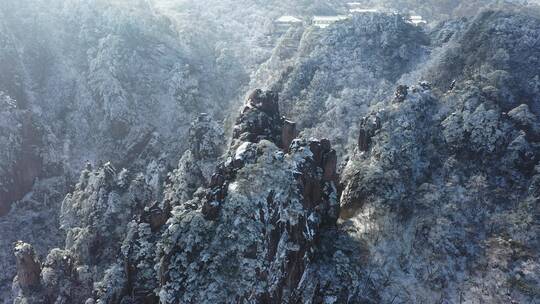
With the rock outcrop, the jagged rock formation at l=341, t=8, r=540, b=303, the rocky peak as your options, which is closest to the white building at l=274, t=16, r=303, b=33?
the jagged rock formation at l=341, t=8, r=540, b=303

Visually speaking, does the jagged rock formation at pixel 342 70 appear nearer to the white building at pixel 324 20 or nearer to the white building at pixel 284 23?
the white building at pixel 324 20

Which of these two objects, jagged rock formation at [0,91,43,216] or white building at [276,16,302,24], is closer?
jagged rock formation at [0,91,43,216]

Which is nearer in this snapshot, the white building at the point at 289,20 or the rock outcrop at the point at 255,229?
the rock outcrop at the point at 255,229

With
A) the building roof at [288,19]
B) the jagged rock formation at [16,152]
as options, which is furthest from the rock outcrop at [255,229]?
the building roof at [288,19]

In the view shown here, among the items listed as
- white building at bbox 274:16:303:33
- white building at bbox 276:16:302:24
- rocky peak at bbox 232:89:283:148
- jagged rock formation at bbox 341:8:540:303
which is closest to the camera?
jagged rock formation at bbox 341:8:540:303

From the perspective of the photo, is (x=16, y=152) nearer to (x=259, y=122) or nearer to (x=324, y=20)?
(x=259, y=122)

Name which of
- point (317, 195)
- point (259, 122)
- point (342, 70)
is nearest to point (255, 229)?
point (317, 195)

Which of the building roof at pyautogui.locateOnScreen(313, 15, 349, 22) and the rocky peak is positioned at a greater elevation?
the rocky peak

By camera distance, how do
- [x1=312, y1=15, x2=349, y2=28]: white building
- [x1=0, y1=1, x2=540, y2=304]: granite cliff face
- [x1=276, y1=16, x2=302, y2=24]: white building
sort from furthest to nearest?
[x1=276, y1=16, x2=302, y2=24]: white building → [x1=312, y1=15, x2=349, y2=28]: white building → [x1=0, y1=1, x2=540, y2=304]: granite cliff face

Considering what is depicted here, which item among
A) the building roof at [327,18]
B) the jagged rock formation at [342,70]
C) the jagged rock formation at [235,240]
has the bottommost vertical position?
the building roof at [327,18]

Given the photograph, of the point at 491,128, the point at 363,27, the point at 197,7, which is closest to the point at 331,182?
the point at 491,128

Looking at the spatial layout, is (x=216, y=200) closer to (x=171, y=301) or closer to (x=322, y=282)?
(x=171, y=301)

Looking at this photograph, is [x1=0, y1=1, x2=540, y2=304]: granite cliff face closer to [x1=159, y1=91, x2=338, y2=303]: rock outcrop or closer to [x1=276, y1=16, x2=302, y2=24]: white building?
[x1=159, y1=91, x2=338, y2=303]: rock outcrop
